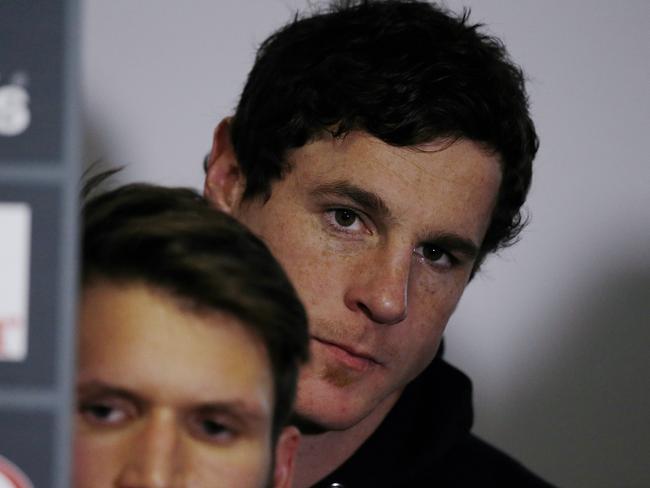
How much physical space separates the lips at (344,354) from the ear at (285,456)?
0.19 metres

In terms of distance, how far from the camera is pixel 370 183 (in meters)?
1.00

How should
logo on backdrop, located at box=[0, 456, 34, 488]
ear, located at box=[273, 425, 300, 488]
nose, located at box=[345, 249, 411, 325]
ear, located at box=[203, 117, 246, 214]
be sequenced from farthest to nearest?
ear, located at box=[203, 117, 246, 214], nose, located at box=[345, 249, 411, 325], ear, located at box=[273, 425, 300, 488], logo on backdrop, located at box=[0, 456, 34, 488]

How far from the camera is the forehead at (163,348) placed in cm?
67

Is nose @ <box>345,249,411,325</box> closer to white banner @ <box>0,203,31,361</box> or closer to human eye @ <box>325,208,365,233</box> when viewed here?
human eye @ <box>325,208,365,233</box>

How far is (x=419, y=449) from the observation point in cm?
119

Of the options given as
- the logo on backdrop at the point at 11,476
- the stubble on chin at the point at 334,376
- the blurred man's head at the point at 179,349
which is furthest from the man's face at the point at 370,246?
the logo on backdrop at the point at 11,476

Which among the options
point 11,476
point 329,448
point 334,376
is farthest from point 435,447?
point 11,476

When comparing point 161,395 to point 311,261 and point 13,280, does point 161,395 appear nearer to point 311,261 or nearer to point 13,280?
point 13,280

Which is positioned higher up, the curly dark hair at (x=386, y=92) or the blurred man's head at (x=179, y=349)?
the curly dark hair at (x=386, y=92)

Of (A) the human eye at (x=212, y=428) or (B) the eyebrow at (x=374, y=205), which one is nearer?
(A) the human eye at (x=212, y=428)

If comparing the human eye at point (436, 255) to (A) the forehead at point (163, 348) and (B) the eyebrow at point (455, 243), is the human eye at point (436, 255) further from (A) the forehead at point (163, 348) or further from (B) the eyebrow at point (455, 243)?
(A) the forehead at point (163, 348)

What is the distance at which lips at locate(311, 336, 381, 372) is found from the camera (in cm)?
99

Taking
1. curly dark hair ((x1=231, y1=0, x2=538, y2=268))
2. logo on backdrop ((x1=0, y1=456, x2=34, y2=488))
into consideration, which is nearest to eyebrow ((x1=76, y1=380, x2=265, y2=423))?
logo on backdrop ((x1=0, y1=456, x2=34, y2=488))

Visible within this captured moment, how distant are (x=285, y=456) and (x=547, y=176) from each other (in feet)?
2.09
